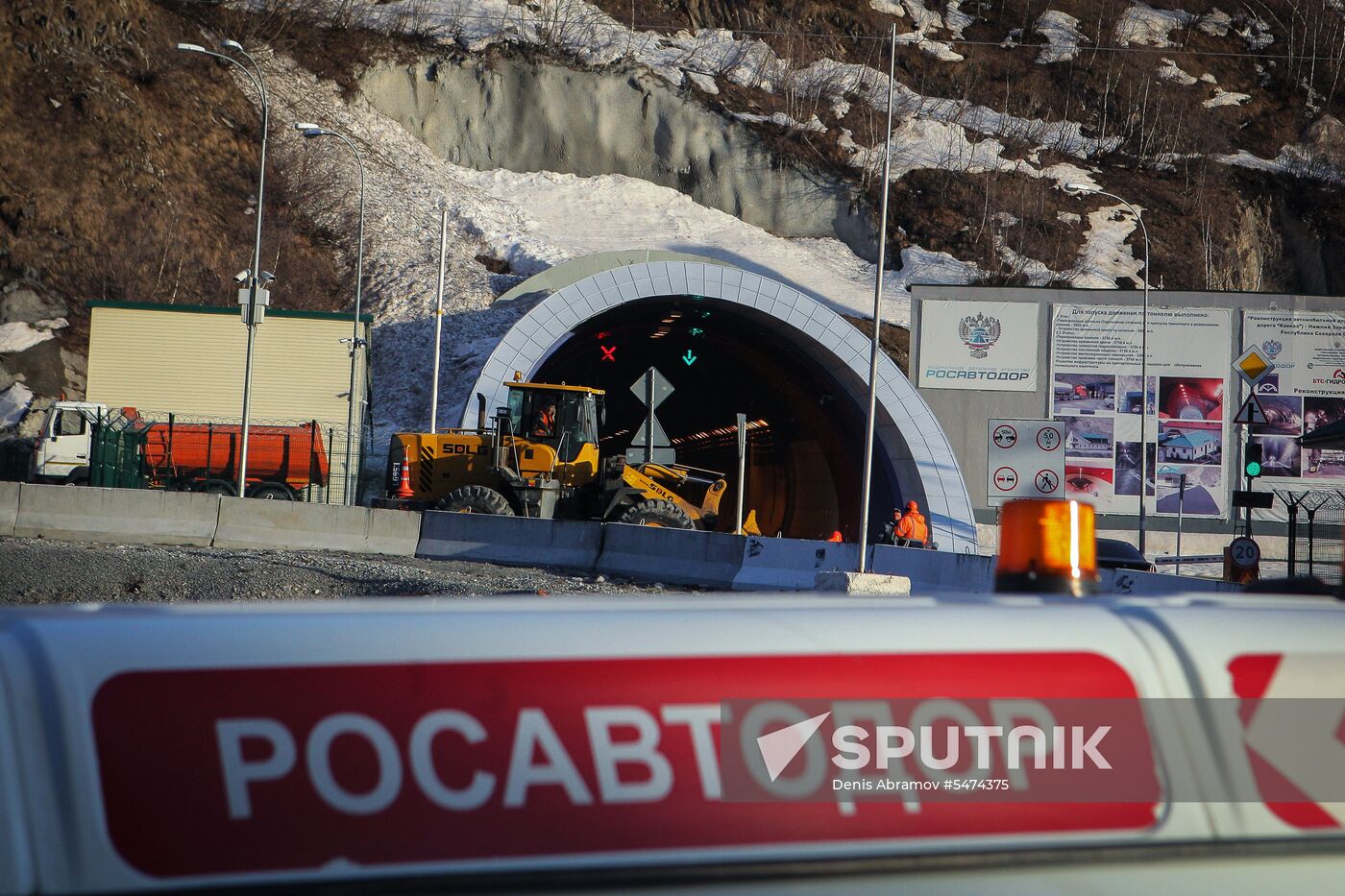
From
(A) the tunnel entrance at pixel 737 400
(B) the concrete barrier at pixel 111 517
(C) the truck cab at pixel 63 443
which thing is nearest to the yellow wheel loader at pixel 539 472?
(B) the concrete barrier at pixel 111 517

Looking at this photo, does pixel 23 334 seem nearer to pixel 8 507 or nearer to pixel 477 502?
pixel 8 507

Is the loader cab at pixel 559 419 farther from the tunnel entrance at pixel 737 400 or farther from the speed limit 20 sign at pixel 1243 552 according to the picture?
the speed limit 20 sign at pixel 1243 552

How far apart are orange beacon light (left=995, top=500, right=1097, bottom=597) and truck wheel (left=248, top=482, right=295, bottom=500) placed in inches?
1277

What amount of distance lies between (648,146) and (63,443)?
4882cm

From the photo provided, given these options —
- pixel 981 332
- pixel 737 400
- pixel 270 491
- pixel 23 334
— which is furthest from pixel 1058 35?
pixel 270 491

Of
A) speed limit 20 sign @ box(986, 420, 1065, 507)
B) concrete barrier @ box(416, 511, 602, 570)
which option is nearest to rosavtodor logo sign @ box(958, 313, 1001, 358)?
speed limit 20 sign @ box(986, 420, 1065, 507)

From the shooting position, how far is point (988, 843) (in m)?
2.20

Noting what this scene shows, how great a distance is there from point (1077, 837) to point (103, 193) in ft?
184

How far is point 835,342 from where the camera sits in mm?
36188

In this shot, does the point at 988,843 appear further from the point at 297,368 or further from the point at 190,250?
the point at 190,250

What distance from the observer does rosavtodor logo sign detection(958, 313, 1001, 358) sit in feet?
138

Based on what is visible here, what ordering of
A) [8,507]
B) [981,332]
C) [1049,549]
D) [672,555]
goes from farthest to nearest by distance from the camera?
[981,332] → [8,507] → [672,555] → [1049,549]

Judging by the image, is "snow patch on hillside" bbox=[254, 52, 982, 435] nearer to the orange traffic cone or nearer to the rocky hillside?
the rocky hillside

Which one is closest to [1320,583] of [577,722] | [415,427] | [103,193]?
[577,722]
